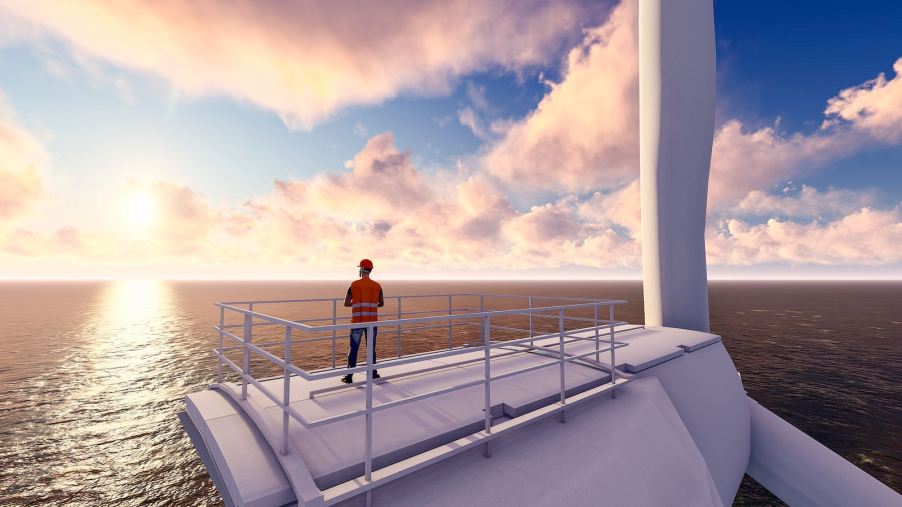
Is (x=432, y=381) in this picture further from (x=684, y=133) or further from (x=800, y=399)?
(x=800, y=399)

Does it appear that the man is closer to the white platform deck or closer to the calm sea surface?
the white platform deck

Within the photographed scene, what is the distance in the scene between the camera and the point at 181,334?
38156mm

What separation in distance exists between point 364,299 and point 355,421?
1968 mm

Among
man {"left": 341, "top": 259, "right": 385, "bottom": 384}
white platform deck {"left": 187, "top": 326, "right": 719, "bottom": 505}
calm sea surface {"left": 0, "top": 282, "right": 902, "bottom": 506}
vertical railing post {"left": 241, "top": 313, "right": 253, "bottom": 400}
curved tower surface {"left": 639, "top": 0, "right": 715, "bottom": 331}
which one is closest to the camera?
white platform deck {"left": 187, "top": 326, "right": 719, "bottom": 505}

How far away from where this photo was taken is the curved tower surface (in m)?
10.8

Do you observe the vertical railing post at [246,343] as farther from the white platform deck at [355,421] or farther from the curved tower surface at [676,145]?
the curved tower surface at [676,145]

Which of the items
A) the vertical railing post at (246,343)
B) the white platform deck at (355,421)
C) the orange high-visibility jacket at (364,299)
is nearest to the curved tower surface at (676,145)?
the white platform deck at (355,421)

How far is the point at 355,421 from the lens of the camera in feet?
14.1

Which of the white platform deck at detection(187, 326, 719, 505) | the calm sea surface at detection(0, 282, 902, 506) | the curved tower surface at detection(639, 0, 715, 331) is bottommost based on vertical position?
the calm sea surface at detection(0, 282, 902, 506)

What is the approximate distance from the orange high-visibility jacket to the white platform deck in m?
1.09

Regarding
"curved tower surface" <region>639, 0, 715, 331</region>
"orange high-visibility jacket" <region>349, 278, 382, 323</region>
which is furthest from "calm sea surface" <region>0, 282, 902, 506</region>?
"orange high-visibility jacket" <region>349, 278, 382, 323</region>

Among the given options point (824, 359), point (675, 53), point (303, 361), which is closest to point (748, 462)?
point (675, 53)

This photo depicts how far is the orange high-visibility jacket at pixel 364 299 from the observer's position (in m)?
5.75

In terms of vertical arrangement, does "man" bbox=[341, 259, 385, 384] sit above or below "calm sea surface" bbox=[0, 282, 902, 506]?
above
